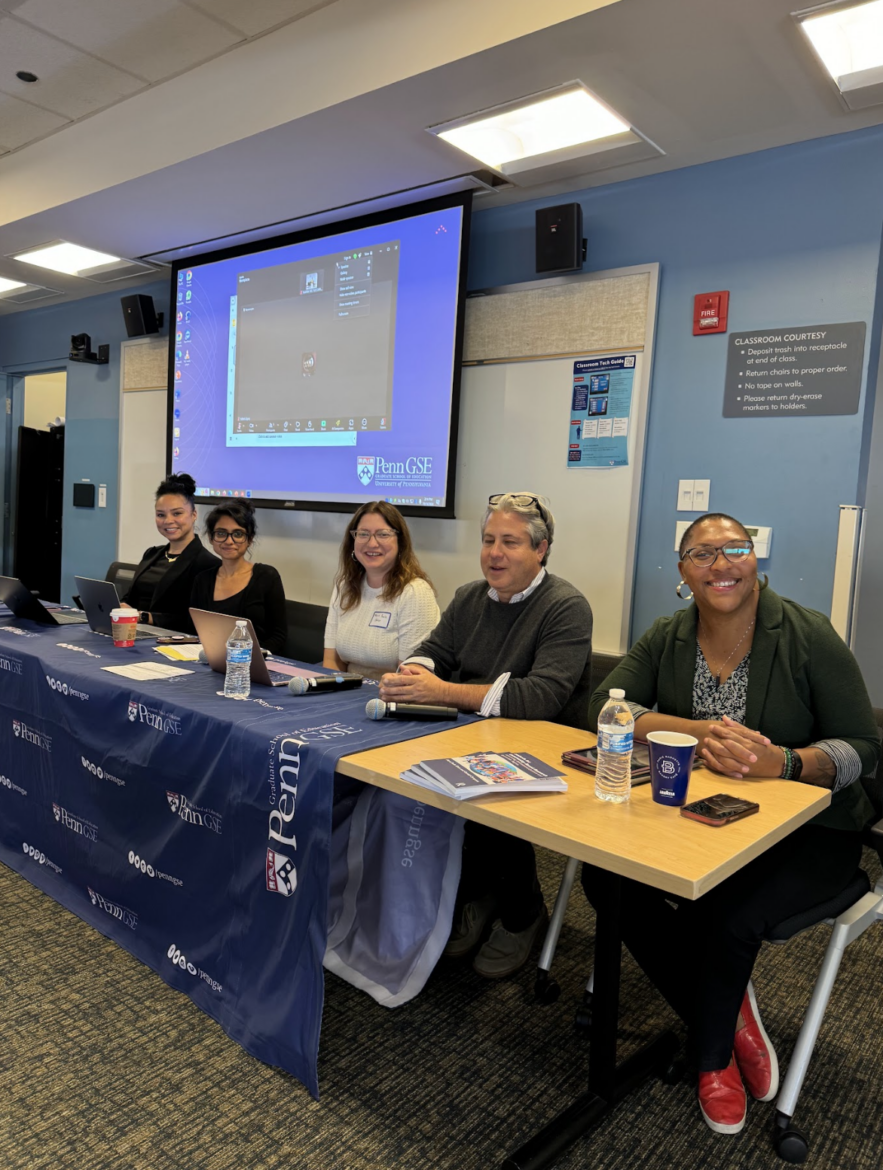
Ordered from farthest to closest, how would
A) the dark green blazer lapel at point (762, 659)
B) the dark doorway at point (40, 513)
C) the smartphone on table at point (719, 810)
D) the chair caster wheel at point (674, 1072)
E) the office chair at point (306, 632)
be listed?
1. the dark doorway at point (40, 513)
2. the office chair at point (306, 632)
3. the dark green blazer lapel at point (762, 659)
4. the chair caster wheel at point (674, 1072)
5. the smartphone on table at point (719, 810)

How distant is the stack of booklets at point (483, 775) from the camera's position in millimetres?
1470

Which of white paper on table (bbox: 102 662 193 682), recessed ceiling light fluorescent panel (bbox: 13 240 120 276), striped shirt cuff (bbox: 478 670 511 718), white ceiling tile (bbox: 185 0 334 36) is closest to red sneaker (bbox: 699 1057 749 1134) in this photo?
striped shirt cuff (bbox: 478 670 511 718)

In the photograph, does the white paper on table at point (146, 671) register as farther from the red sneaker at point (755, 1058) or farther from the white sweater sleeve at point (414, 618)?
the red sneaker at point (755, 1058)

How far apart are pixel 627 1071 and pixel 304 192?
360 centimetres

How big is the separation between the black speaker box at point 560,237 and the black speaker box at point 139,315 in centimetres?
293

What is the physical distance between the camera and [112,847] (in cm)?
228

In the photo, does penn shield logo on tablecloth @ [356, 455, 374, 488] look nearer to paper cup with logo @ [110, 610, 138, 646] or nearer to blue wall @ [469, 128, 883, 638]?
blue wall @ [469, 128, 883, 638]

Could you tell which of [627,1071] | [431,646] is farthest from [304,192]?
[627,1071]

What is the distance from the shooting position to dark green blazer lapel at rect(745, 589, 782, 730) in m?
1.87

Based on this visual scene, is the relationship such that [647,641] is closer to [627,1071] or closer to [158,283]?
[627,1071]

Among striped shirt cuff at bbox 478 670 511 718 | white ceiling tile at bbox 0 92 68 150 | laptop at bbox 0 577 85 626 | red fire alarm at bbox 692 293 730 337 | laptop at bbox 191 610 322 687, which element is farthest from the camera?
white ceiling tile at bbox 0 92 68 150

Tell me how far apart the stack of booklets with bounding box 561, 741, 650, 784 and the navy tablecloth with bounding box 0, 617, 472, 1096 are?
37 centimetres

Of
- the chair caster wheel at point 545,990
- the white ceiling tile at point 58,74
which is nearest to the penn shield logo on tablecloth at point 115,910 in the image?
the chair caster wheel at point 545,990

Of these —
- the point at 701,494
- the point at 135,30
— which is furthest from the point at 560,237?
the point at 135,30
